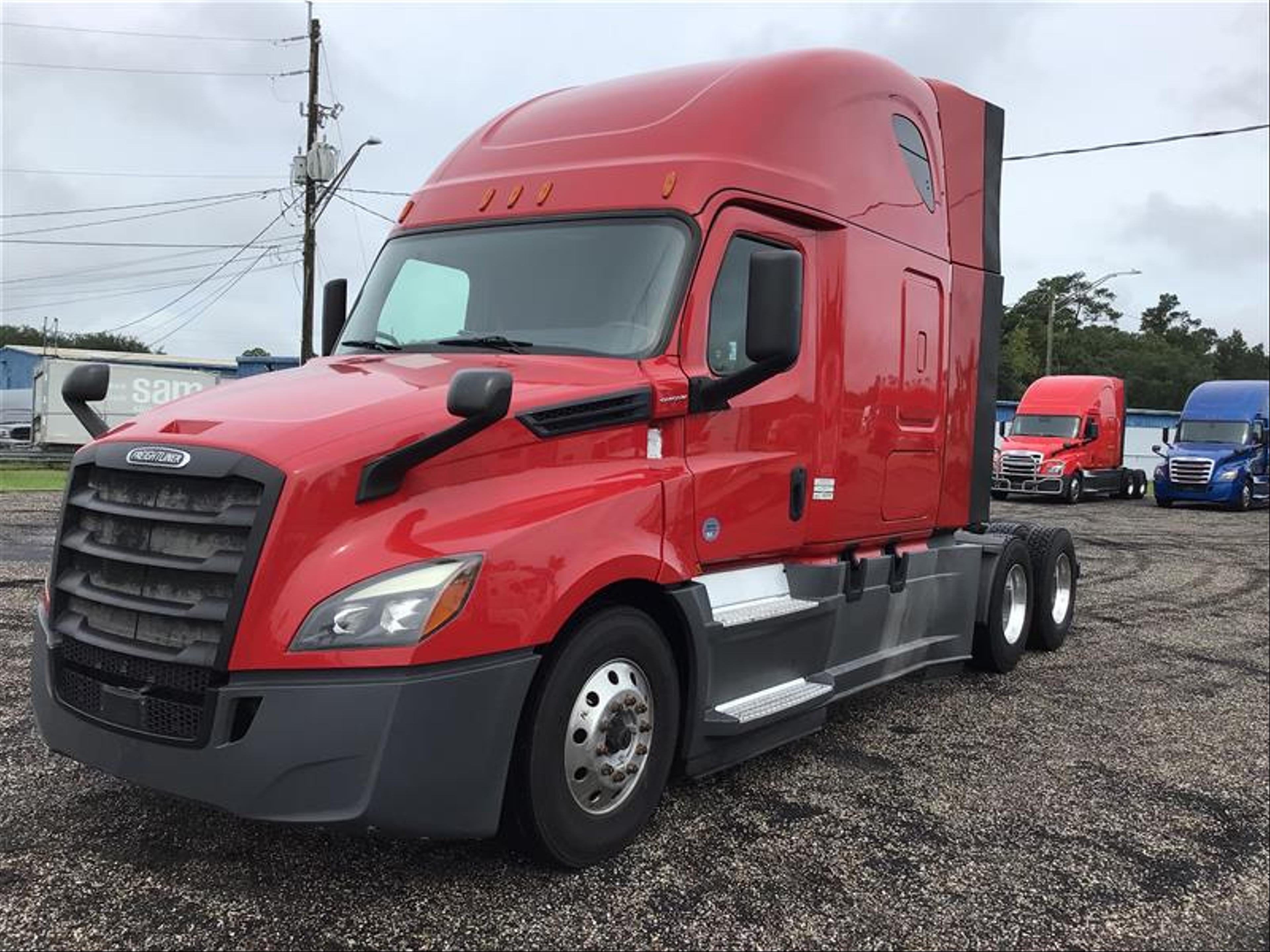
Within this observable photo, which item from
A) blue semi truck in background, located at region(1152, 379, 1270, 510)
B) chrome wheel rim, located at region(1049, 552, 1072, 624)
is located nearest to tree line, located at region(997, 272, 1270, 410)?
blue semi truck in background, located at region(1152, 379, 1270, 510)

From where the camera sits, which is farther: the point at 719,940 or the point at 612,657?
the point at 612,657

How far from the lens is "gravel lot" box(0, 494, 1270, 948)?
3.34 metres

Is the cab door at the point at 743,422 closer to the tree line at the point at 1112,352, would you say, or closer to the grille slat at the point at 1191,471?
the grille slat at the point at 1191,471

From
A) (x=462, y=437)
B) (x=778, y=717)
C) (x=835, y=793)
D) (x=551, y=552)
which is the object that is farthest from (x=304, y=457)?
(x=835, y=793)

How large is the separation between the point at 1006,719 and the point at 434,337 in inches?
162

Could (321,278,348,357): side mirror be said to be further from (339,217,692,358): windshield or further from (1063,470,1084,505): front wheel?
(1063,470,1084,505): front wheel

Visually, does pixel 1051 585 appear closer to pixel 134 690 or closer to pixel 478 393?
pixel 478 393

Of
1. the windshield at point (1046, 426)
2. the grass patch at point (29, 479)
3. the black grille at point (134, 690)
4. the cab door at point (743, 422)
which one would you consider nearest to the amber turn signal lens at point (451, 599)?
the black grille at point (134, 690)

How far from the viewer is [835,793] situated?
15.5ft

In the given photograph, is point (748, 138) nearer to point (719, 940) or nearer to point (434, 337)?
point (434, 337)

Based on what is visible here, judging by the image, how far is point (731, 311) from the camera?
4457 mm

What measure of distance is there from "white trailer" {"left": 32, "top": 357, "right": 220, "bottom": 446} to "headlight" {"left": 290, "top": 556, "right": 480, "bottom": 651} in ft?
88.2

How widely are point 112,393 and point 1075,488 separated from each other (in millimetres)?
26945

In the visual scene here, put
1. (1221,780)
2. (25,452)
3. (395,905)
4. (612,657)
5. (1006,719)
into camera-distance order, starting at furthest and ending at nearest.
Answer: (25,452)
(1006,719)
(1221,780)
(612,657)
(395,905)
